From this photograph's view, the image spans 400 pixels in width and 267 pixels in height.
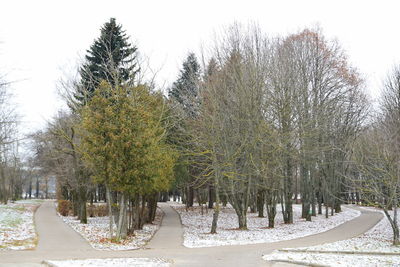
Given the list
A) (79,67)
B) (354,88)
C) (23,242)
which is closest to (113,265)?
(23,242)

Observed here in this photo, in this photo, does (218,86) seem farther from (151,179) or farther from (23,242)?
(23,242)

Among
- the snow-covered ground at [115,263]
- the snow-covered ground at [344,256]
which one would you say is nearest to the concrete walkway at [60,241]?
the snow-covered ground at [115,263]

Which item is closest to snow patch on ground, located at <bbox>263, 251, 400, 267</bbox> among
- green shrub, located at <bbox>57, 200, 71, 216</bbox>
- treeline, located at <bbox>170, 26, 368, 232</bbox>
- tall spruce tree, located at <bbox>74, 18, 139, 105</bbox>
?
treeline, located at <bbox>170, 26, 368, 232</bbox>

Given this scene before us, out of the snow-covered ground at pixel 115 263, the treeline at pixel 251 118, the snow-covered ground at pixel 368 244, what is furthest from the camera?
the treeline at pixel 251 118

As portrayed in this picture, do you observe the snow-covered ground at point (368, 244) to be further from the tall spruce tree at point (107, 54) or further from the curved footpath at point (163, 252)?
the tall spruce tree at point (107, 54)

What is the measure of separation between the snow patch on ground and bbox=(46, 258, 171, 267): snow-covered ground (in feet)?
11.8

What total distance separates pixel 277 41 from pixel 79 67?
506 inches

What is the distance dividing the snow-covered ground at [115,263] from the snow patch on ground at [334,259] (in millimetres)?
3592

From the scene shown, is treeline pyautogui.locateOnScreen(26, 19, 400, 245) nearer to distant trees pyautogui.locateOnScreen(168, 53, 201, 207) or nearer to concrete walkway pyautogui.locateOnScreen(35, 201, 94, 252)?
distant trees pyautogui.locateOnScreen(168, 53, 201, 207)

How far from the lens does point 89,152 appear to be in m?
18.6

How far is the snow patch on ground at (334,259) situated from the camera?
41.1 ft

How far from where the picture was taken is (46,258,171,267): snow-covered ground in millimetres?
11602

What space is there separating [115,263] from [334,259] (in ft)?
22.2

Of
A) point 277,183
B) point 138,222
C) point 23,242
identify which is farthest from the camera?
point 277,183
